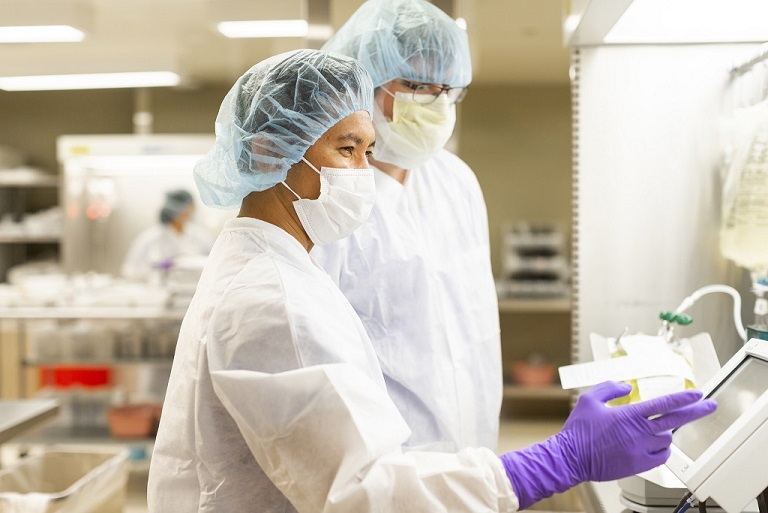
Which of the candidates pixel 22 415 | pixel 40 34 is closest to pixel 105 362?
pixel 22 415

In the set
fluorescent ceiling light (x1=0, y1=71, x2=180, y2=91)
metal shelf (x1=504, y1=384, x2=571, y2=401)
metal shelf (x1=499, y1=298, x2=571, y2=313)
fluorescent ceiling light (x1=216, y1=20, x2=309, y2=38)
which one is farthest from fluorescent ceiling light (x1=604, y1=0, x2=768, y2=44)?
metal shelf (x1=504, y1=384, x2=571, y2=401)

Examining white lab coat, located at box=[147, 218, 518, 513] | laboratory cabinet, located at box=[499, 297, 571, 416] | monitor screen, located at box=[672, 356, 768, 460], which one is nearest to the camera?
white lab coat, located at box=[147, 218, 518, 513]

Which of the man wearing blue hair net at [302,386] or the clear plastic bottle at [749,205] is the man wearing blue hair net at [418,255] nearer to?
the man wearing blue hair net at [302,386]

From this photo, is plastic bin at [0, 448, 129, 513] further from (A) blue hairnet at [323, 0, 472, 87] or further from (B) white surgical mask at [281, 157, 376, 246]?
(A) blue hairnet at [323, 0, 472, 87]

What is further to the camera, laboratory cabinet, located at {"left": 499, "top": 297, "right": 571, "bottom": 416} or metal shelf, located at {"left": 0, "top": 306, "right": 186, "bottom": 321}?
laboratory cabinet, located at {"left": 499, "top": 297, "right": 571, "bottom": 416}

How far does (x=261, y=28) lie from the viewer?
11.2 ft

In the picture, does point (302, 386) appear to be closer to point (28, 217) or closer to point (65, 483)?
point (65, 483)

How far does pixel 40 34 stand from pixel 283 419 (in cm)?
301

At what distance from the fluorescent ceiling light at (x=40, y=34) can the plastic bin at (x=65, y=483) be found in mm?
1875

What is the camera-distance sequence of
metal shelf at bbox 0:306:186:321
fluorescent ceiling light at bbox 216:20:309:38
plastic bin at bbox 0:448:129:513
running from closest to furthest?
plastic bin at bbox 0:448:129:513
fluorescent ceiling light at bbox 216:20:309:38
metal shelf at bbox 0:306:186:321

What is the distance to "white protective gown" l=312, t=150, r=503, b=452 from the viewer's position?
1.58 meters

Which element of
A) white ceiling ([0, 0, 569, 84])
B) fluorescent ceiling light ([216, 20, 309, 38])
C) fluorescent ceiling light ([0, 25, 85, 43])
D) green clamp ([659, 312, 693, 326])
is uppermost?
white ceiling ([0, 0, 569, 84])

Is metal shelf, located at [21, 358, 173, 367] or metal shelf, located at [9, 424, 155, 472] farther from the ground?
metal shelf, located at [21, 358, 173, 367]

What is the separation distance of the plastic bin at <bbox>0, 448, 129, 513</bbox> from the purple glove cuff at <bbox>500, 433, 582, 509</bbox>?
1583 millimetres
